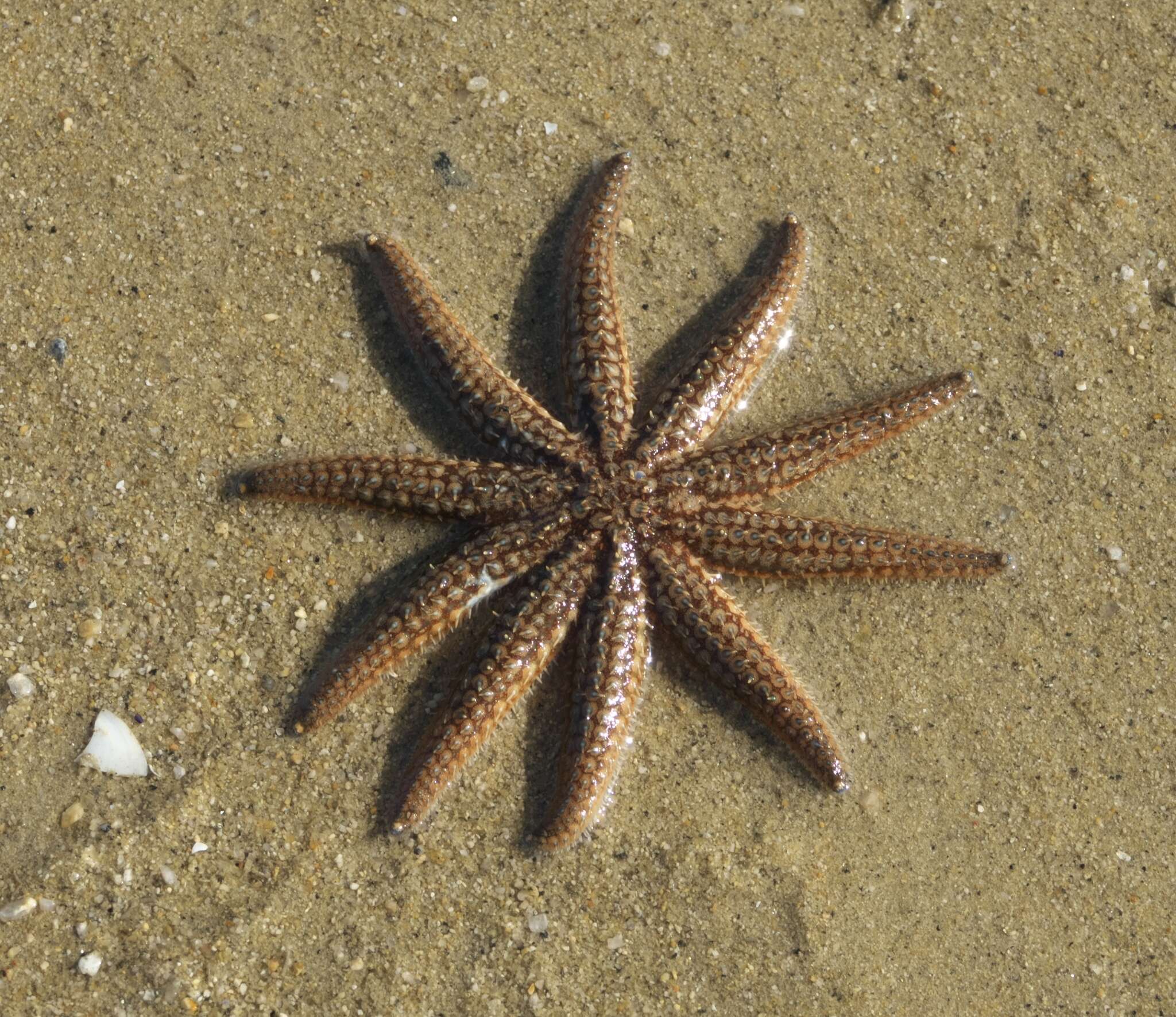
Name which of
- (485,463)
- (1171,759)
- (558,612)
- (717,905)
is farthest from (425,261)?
(1171,759)

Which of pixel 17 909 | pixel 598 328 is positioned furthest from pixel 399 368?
pixel 17 909

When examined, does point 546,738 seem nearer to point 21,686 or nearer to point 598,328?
point 598,328

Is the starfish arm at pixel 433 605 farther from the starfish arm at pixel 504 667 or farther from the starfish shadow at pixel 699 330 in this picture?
the starfish shadow at pixel 699 330

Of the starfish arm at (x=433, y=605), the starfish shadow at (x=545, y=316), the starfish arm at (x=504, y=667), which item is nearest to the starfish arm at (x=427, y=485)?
the starfish arm at (x=433, y=605)

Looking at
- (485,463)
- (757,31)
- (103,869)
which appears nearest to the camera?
(103,869)

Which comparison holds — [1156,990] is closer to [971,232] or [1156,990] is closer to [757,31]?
[971,232]

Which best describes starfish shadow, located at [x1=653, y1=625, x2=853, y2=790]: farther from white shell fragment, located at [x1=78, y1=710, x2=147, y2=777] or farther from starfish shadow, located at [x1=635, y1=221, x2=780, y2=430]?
white shell fragment, located at [x1=78, y1=710, x2=147, y2=777]
